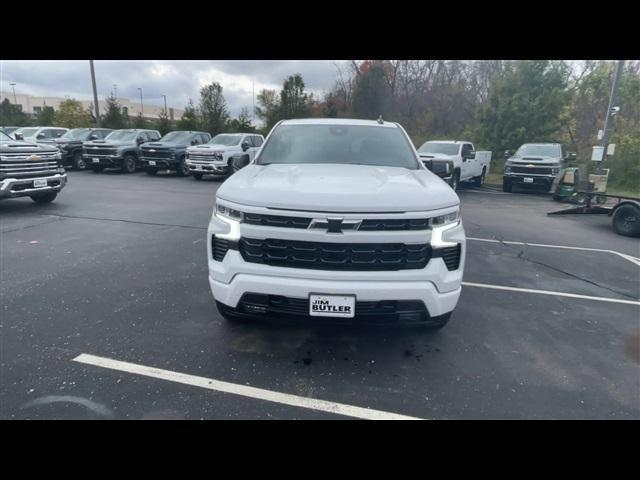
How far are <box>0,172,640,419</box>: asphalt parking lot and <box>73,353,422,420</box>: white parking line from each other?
0.01 meters

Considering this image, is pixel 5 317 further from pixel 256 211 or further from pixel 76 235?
pixel 76 235

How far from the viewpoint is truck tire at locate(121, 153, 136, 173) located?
59.6 feet

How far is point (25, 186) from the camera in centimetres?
866

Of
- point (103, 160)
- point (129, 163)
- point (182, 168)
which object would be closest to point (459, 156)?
point (182, 168)

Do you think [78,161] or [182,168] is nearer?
[182,168]

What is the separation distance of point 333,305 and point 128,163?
18465mm

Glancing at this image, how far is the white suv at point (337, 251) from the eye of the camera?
2783mm

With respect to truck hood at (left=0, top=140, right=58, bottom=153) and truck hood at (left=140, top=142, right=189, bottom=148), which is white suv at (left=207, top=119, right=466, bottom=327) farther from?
truck hood at (left=140, top=142, right=189, bottom=148)

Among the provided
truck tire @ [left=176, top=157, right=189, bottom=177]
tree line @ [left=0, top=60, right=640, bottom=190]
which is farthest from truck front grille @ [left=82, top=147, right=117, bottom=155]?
tree line @ [left=0, top=60, right=640, bottom=190]

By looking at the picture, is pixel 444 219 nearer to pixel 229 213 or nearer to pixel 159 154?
pixel 229 213

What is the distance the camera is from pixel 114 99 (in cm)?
3088

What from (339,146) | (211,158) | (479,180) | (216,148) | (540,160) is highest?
(339,146)

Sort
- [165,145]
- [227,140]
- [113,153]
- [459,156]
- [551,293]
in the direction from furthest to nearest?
[113,153], [227,140], [165,145], [459,156], [551,293]
